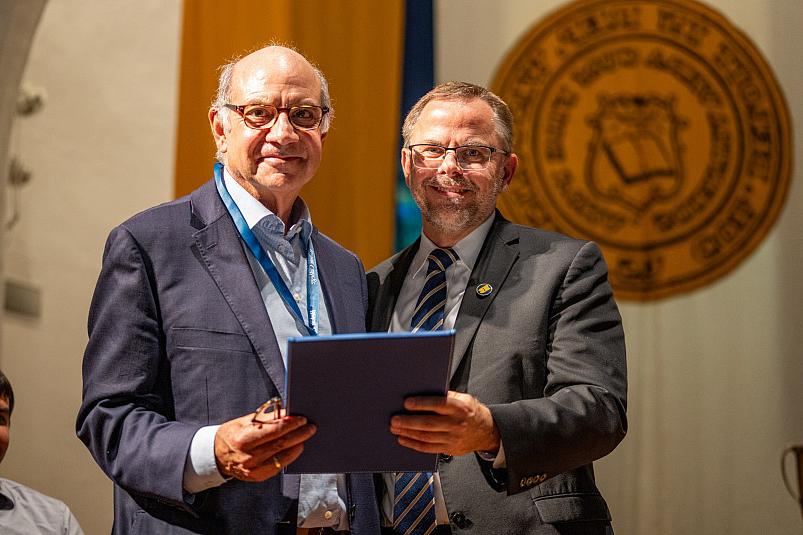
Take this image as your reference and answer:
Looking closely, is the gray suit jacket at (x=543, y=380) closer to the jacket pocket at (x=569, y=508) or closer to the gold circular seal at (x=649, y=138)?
the jacket pocket at (x=569, y=508)

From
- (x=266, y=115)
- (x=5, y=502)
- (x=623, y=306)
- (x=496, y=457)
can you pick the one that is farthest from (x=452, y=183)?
(x=623, y=306)

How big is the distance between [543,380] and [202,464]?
3.24 ft

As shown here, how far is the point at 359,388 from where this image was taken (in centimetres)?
222

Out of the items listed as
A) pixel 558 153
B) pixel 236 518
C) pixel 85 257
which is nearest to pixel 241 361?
pixel 236 518

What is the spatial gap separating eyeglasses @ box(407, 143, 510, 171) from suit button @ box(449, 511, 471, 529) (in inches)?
40.7

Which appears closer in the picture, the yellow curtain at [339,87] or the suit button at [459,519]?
the suit button at [459,519]

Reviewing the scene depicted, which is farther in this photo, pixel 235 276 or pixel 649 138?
pixel 649 138

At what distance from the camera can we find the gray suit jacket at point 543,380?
2.61m

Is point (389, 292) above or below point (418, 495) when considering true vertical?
above

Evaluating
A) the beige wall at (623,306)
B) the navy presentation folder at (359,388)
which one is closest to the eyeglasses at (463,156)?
the navy presentation folder at (359,388)

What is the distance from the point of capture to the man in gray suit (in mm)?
2551

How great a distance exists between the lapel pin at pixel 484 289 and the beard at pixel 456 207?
0.86 ft

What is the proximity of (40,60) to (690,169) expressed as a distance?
354 centimetres

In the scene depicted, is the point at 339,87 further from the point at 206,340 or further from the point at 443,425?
the point at 443,425
